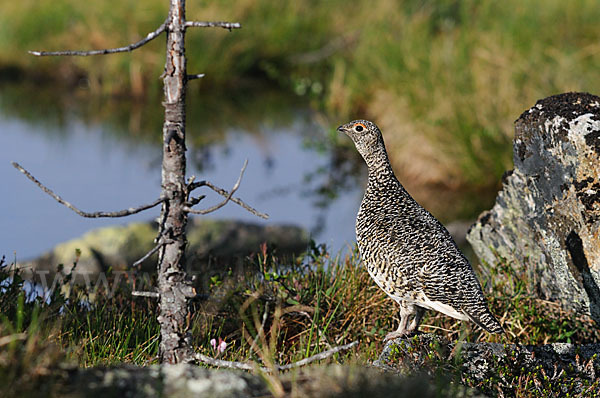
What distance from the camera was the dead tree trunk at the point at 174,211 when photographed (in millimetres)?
3473

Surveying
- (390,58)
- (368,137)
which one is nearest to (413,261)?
(368,137)

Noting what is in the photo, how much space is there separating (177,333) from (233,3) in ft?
48.0

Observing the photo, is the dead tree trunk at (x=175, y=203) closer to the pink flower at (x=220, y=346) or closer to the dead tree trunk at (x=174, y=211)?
the dead tree trunk at (x=174, y=211)

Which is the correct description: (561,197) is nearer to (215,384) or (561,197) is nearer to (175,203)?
(175,203)

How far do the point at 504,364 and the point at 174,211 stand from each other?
5.94ft

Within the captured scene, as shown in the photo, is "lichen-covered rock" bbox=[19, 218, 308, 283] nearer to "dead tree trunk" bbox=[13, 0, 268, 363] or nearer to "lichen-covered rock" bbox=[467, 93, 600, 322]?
"lichen-covered rock" bbox=[467, 93, 600, 322]

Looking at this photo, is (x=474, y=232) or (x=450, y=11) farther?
(x=450, y=11)

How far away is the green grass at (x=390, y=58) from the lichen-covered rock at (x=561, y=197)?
461 cm

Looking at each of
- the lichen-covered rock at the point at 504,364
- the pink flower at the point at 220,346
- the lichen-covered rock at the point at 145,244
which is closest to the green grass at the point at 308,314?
the pink flower at the point at 220,346

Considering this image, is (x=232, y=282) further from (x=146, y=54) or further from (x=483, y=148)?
(x=146, y=54)

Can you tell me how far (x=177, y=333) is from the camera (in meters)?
3.57

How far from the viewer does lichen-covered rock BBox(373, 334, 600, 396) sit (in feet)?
12.0

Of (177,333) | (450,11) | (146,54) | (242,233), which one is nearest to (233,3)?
(146,54)

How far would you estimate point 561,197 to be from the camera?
14.6 feet
